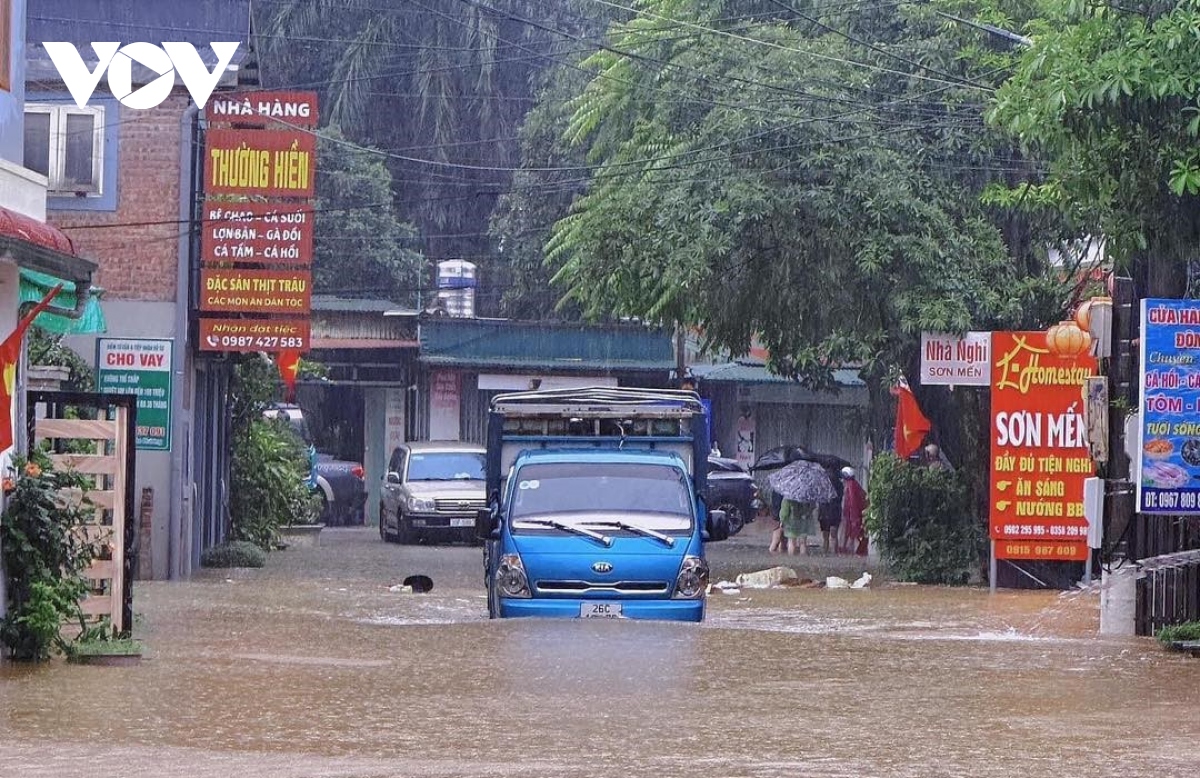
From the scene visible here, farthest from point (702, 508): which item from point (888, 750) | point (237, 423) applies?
point (237, 423)

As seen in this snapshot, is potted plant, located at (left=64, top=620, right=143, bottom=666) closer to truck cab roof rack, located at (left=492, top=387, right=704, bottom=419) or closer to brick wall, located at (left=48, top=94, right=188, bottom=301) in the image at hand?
truck cab roof rack, located at (left=492, top=387, right=704, bottom=419)

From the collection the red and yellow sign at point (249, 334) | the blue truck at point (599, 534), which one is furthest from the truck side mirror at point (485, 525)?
the red and yellow sign at point (249, 334)

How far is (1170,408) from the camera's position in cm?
1692

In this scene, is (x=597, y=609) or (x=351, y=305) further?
(x=351, y=305)

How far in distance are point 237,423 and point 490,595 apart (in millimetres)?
15578

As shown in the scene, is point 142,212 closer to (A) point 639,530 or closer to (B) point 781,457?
(A) point 639,530

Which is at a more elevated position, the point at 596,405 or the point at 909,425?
the point at 596,405

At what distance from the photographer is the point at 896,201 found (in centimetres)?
2780

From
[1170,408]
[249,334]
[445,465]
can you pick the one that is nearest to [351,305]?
[445,465]

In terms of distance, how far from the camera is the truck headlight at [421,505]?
35.2 m

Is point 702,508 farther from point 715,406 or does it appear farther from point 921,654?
point 715,406

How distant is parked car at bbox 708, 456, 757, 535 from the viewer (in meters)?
41.0

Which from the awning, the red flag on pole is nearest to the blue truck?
the awning

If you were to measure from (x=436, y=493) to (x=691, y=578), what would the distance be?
18.2 meters
